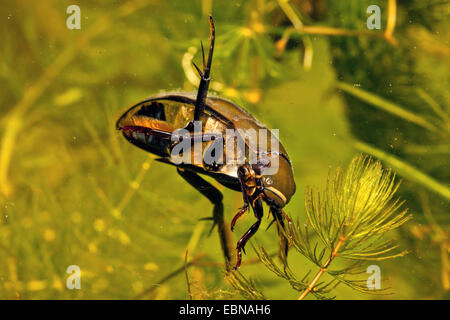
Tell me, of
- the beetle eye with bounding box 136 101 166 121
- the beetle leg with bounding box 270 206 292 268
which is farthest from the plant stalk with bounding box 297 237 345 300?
the beetle eye with bounding box 136 101 166 121

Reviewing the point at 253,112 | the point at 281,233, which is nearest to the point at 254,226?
the point at 281,233

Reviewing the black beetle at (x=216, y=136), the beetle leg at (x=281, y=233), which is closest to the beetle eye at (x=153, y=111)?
the black beetle at (x=216, y=136)

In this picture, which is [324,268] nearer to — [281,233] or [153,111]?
[281,233]

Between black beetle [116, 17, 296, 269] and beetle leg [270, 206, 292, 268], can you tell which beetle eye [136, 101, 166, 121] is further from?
beetle leg [270, 206, 292, 268]

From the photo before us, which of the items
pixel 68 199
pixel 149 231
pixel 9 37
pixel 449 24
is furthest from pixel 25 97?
pixel 449 24

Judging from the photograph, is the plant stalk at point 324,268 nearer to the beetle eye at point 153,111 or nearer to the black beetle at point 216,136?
the black beetle at point 216,136
